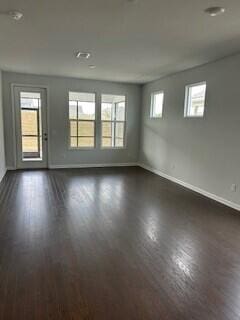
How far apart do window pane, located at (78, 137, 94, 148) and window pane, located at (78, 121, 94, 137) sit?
138 mm

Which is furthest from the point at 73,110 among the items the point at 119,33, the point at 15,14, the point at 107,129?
the point at 15,14

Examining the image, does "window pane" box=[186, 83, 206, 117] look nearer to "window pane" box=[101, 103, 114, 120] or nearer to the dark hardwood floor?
the dark hardwood floor

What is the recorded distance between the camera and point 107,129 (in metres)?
7.93

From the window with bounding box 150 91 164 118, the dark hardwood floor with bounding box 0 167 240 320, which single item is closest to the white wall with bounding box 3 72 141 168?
the window with bounding box 150 91 164 118

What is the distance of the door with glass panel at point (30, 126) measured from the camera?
687cm

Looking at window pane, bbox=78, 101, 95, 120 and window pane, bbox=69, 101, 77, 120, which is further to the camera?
window pane, bbox=78, 101, 95, 120

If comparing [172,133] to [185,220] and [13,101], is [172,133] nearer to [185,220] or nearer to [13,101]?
[185,220]

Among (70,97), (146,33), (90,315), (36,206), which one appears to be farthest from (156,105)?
(90,315)

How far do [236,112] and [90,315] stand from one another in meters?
3.85

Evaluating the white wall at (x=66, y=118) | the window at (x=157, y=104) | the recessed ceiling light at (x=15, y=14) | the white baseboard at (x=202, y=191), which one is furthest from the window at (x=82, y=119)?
the recessed ceiling light at (x=15, y=14)

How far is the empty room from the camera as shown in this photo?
2.19m

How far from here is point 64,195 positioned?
4793mm

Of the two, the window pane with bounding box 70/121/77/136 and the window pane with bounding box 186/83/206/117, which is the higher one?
the window pane with bounding box 186/83/206/117

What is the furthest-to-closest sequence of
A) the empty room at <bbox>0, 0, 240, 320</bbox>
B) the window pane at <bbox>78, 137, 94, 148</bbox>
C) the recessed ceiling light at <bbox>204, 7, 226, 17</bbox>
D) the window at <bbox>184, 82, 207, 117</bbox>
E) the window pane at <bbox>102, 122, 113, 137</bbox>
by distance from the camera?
the window pane at <bbox>102, 122, 113, 137</bbox> → the window pane at <bbox>78, 137, 94, 148</bbox> → the window at <bbox>184, 82, 207, 117</bbox> → the recessed ceiling light at <bbox>204, 7, 226, 17</bbox> → the empty room at <bbox>0, 0, 240, 320</bbox>
